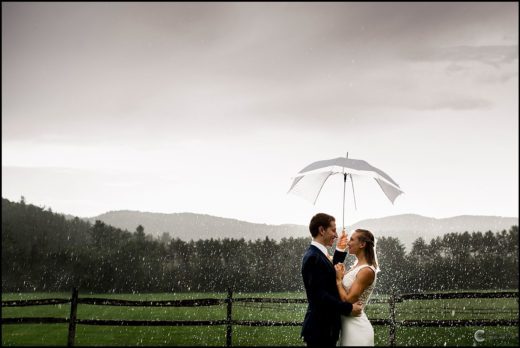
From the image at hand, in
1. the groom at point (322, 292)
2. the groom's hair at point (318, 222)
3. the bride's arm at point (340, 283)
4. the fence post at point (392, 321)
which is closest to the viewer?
the groom at point (322, 292)

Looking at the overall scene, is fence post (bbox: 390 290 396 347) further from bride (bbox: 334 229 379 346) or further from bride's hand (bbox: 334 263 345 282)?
bride's hand (bbox: 334 263 345 282)

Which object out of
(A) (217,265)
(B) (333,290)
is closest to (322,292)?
(B) (333,290)

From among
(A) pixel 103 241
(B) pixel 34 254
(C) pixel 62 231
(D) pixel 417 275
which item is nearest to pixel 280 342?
(D) pixel 417 275

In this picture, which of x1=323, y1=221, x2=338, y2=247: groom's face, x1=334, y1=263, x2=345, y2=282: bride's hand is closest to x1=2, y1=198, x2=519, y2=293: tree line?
x1=334, y1=263, x2=345, y2=282: bride's hand

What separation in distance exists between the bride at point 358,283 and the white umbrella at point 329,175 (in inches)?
45.5

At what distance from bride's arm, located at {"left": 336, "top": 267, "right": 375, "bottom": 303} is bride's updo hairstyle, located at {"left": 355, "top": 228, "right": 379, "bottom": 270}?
137mm

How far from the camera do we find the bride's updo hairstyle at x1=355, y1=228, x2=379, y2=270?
5.13m

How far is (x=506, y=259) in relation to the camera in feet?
236

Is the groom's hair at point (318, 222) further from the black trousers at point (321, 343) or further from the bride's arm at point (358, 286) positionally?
the black trousers at point (321, 343)

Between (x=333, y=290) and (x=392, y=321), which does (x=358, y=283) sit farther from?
(x=392, y=321)

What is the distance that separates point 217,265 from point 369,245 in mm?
66108

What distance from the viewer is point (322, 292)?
484 centimetres

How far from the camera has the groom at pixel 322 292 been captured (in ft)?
15.9

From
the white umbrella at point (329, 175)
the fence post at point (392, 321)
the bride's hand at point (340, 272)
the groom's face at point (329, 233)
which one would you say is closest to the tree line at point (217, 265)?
the fence post at point (392, 321)
